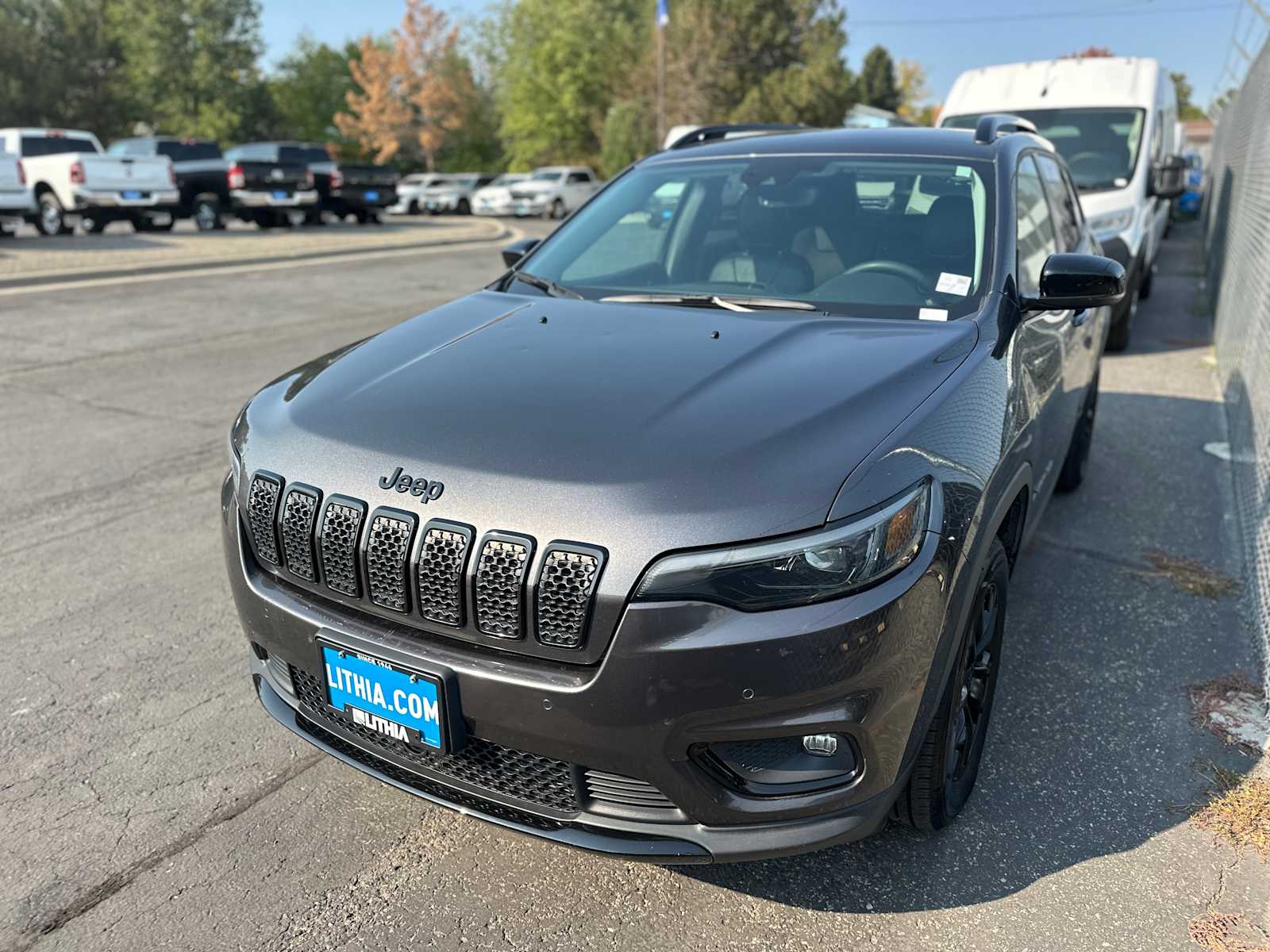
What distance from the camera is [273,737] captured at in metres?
2.99

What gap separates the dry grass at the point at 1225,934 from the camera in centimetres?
220

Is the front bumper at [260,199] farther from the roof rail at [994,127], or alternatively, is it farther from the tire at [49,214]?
the roof rail at [994,127]

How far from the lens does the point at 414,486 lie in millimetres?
2064

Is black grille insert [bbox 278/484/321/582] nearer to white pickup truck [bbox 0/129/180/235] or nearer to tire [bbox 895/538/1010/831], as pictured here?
tire [bbox 895/538/1010/831]

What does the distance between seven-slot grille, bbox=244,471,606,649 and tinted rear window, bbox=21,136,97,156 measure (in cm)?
2278

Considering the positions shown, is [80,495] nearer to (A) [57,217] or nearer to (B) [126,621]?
(B) [126,621]

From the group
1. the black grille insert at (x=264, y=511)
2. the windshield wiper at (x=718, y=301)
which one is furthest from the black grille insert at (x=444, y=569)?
the windshield wiper at (x=718, y=301)

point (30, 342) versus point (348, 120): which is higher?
point (348, 120)

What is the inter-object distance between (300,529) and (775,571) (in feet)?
3.66

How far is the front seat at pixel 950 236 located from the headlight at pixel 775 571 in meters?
1.44

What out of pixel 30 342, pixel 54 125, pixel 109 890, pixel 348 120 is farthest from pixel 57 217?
pixel 348 120

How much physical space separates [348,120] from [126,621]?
2269 inches

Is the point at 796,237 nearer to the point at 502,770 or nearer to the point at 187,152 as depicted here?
the point at 502,770

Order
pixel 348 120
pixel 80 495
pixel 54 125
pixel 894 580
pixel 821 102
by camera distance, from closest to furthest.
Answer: pixel 894 580 → pixel 80 495 → pixel 821 102 → pixel 54 125 → pixel 348 120
